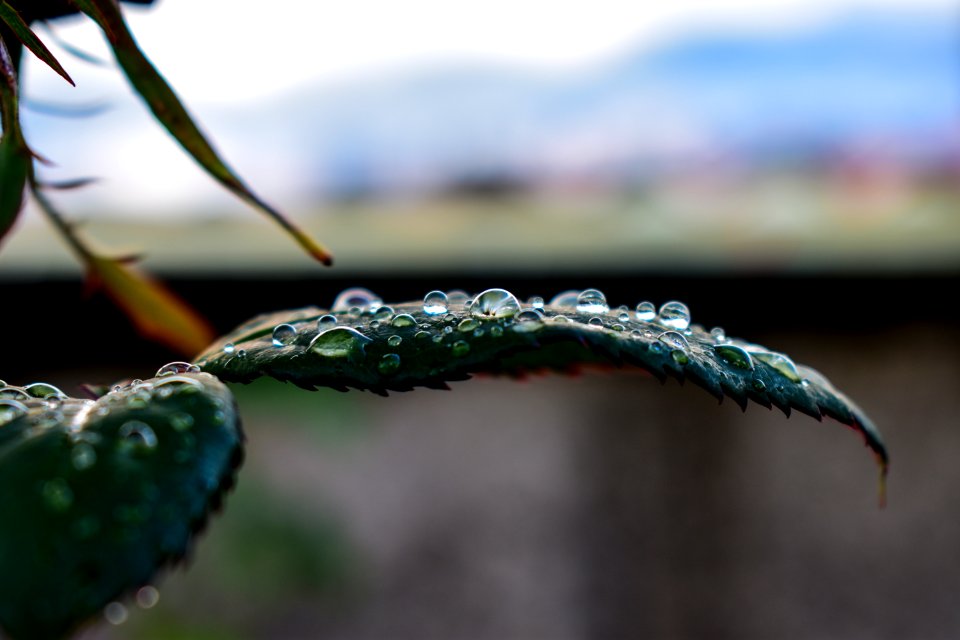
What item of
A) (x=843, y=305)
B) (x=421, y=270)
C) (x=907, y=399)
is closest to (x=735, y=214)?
(x=843, y=305)

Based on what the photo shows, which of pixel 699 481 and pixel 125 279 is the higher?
pixel 125 279

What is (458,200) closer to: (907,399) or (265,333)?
(907,399)

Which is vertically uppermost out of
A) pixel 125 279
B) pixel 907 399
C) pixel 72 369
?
pixel 907 399

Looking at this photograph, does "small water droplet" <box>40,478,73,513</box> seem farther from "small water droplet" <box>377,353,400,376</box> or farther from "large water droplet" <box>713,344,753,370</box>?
"large water droplet" <box>713,344,753,370</box>

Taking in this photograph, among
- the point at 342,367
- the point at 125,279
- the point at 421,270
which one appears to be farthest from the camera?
A: the point at 421,270

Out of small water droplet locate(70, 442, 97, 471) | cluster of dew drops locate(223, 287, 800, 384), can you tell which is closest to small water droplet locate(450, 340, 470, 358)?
cluster of dew drops locate(223, 287, 800, 384)

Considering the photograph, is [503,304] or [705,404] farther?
[705,404]

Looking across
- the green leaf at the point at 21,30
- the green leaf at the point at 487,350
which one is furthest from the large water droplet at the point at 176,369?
the green leaf at the point at 21,30

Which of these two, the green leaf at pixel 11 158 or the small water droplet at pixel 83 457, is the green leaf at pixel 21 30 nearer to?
the green leaf at pixel 11 158
